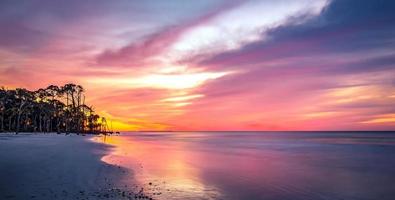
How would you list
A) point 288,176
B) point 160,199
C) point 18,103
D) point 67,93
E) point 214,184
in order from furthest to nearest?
point 67,93 < point 18,103 < point 288,176 < point 214,184 < point 160,199

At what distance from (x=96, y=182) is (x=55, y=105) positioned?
125 m

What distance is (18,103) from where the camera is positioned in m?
110

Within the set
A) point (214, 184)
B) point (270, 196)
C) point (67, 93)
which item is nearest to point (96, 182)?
point (214, 184)

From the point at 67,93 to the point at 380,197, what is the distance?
11943 cm

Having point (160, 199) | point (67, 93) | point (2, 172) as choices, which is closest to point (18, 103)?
point (67, 93)

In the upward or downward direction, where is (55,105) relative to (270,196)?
upward

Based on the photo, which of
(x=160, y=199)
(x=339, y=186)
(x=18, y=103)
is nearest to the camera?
(x=160, y=199)

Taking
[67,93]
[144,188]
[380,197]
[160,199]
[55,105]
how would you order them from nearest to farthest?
[160,199] < [144,188] < [380,197] < [67,93] < [55,105]

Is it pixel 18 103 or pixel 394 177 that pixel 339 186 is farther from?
pixel 18 103

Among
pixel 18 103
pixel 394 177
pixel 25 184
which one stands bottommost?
pixel 394 177

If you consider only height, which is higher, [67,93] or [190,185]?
[67,93]

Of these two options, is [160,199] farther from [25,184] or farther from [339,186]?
[339,186]

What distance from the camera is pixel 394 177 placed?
2956 centimetres

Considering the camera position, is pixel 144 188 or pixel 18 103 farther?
pixel 18 103
